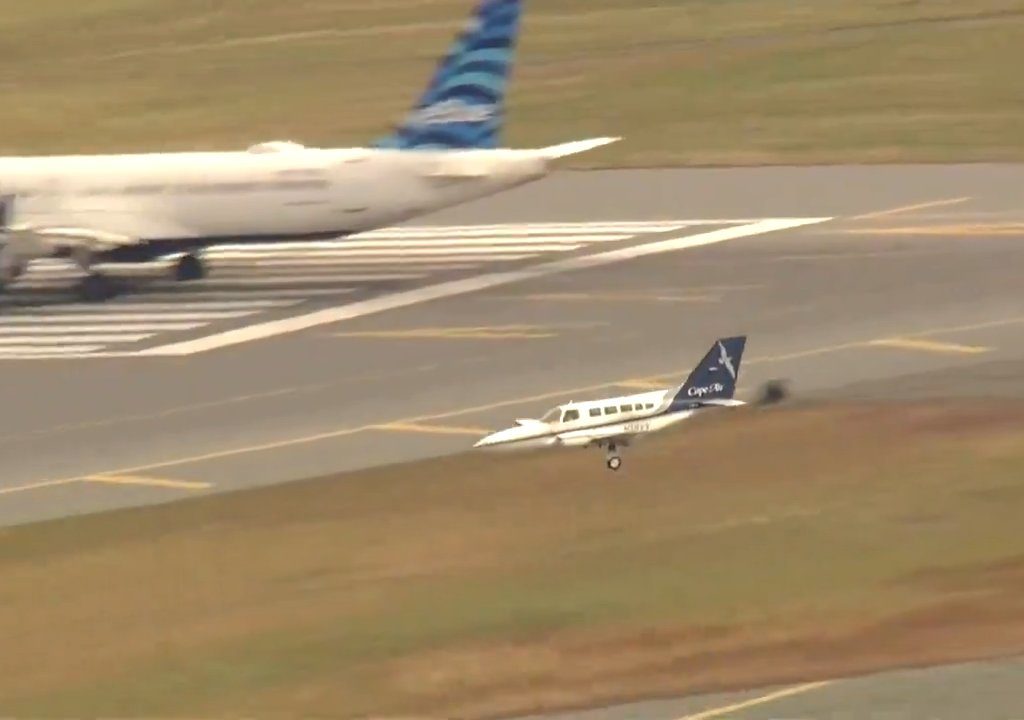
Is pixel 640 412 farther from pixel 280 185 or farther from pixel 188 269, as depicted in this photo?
pixel 188 269

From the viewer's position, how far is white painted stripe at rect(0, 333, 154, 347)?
5550 centimetres

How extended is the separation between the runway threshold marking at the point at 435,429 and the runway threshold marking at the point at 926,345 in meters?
9.58

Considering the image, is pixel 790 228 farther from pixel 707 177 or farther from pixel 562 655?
pixel 562 655

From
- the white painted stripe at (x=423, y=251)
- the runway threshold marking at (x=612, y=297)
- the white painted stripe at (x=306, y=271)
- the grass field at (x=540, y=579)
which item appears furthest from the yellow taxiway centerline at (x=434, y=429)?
the white painted stripe at (x=423, y=251)

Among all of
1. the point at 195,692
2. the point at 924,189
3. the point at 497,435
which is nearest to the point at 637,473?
the point at 497,435

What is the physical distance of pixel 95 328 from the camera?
5716cm

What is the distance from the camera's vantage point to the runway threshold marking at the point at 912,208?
66250 mm

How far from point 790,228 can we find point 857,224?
1.65 meters

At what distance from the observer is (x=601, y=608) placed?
1273 inches

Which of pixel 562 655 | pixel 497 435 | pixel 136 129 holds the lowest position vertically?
pixel 562 655

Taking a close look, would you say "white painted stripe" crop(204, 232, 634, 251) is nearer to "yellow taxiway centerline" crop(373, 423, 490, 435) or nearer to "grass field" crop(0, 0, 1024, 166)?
"grass field" crop(0, 0, 1024, 166)

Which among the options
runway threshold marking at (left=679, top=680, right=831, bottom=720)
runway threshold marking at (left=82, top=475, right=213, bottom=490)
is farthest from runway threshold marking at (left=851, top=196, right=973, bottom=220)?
runway threshold marking at (left=679, top=680, right=831, bottom=720)

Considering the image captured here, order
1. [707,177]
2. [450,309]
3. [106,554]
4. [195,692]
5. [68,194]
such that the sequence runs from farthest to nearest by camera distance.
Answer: [707,177]
[68,194]
[450,309]
[106,554]
[195,692]

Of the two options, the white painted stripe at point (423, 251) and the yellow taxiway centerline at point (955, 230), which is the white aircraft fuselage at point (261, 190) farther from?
the yellow taxiway centerline at point (955, 230)
